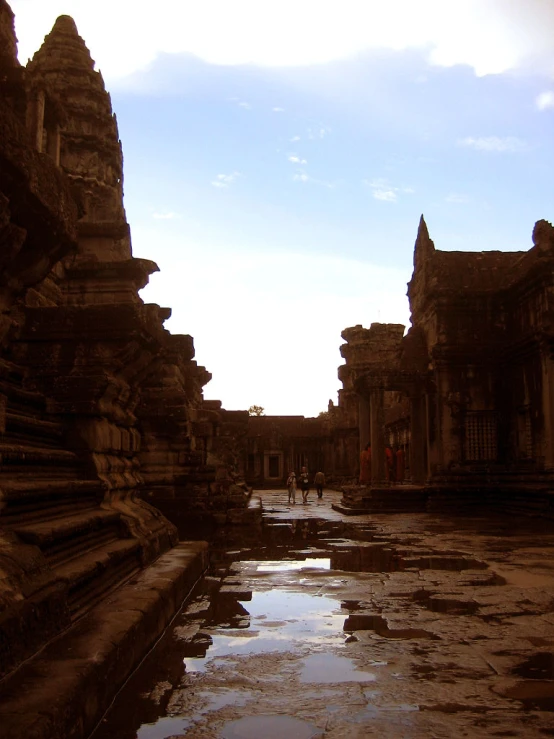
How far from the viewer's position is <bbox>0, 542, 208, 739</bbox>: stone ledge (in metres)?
2.33

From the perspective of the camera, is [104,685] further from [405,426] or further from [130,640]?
[405,426]

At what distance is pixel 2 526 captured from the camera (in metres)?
3.68

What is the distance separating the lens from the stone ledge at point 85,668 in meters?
2.33

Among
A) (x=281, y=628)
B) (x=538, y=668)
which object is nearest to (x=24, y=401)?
(x=281, y=628)

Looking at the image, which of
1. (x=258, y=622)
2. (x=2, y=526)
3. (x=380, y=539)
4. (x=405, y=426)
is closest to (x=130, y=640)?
(x=2, y=526)

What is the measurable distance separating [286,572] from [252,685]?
3684 millimetres

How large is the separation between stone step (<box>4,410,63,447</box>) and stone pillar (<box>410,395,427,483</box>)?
16.6 metres

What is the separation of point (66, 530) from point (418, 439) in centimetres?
1875

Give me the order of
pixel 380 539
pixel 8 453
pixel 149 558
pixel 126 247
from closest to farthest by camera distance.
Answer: pixel 8 453 < pixel 149 558 < pixel 380 539 < pixel 126 247

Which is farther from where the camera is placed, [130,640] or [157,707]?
[130,640]

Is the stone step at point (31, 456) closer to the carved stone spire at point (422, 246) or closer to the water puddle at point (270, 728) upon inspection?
Answer: the water puddle at point (270, 728)

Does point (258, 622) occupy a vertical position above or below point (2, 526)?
below

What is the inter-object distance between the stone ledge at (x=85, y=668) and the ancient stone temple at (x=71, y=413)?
49 mm

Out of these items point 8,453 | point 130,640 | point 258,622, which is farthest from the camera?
point 258,622
